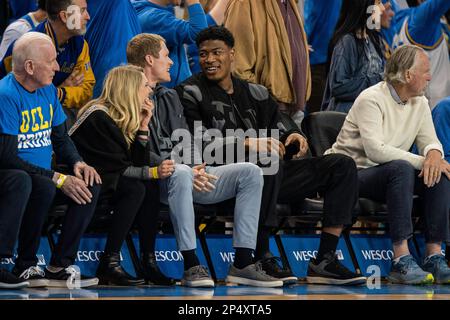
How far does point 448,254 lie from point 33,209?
9.60 ft

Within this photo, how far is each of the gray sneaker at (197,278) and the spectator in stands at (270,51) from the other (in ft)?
5.31

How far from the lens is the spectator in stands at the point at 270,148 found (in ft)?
17.7

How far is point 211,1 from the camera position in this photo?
6.94 m

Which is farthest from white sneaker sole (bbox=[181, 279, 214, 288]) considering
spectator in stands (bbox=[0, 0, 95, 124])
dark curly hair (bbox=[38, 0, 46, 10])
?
dark curly hair (bbox=[38, 0, 46, 10])

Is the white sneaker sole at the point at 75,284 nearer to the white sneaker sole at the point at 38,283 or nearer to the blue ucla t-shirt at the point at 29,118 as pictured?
the white sneaker sole at the point at 38,283

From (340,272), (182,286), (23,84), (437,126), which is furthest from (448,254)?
(23,84)

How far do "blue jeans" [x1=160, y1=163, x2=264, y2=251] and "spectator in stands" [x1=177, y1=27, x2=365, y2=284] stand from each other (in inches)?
5.1

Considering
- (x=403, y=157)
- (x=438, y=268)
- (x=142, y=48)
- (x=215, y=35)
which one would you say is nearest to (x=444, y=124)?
(x=403, y=157)

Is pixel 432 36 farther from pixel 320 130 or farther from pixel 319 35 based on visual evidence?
pixel 320 130

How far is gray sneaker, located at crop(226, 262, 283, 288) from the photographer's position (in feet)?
17.1

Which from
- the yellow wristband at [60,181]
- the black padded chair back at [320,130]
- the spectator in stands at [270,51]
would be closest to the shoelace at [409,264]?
the black padded chair back at [320,130]
